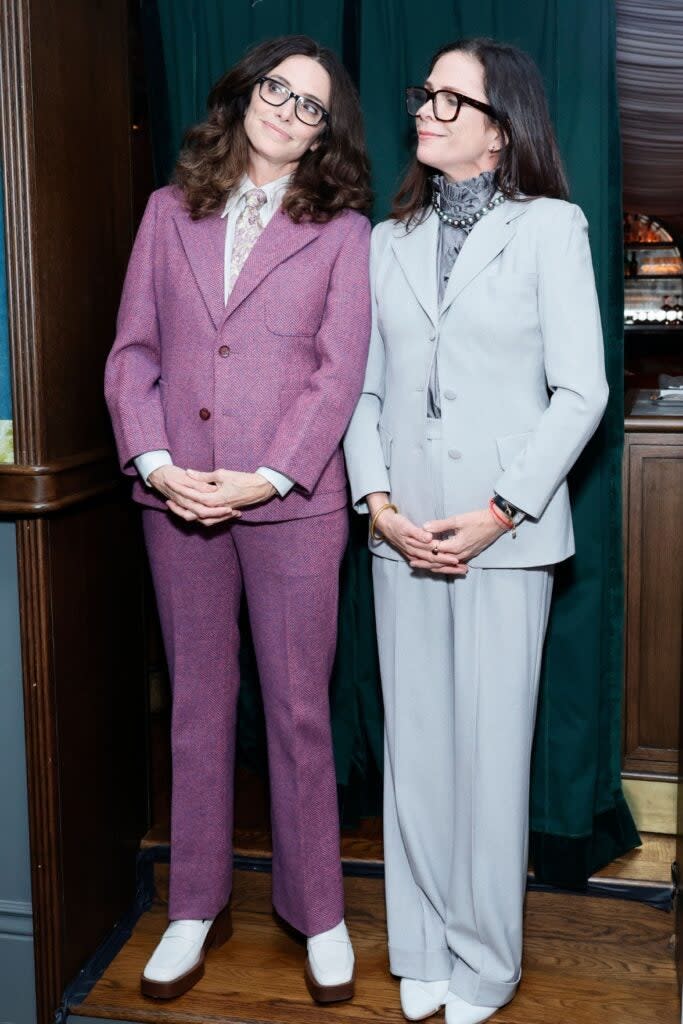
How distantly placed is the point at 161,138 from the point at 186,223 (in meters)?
0.65

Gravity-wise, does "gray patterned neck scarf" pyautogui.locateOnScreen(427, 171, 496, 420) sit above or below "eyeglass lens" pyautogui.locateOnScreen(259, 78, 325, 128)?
below

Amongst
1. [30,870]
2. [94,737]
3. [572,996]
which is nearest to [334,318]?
[94,737]

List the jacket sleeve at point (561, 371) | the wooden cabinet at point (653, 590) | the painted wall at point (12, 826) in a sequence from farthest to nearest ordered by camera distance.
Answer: the wooden cabinet at point (653, 590) < the painted wall at point (12, 826) < the jacket sleeve at point (561, 371)

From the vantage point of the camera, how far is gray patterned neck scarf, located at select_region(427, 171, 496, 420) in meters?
2.08

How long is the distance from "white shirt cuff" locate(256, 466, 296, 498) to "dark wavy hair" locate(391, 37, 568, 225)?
66 centimetres

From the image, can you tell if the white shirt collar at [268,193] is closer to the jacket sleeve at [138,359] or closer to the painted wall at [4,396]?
the jacket sleeve at [138,359]

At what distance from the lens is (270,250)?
211cm

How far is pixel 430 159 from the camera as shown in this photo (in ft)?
6.75

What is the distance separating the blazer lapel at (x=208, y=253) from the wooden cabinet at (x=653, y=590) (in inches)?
44.5

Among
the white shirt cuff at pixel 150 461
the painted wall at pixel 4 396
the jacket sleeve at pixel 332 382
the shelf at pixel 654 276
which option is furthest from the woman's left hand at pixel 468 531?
the shelf at pixel 654 276

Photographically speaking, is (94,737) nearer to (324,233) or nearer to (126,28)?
(324,233)

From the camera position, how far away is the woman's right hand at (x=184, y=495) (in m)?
2.07

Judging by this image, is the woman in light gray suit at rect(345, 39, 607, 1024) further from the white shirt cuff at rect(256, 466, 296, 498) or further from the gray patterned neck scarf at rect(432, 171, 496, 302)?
the white shirt cuff at rect(256, 466, 296, 498)

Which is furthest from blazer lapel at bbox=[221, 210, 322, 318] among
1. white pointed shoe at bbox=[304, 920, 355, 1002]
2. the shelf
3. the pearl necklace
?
the shelf
